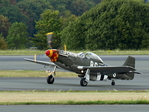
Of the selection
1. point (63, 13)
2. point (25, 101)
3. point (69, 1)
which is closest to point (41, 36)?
point (63, 13)

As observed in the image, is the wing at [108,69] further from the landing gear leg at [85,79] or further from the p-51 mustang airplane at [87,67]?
the landing gear leg at [85,79]

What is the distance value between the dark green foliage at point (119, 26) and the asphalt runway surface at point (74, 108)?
219 ft

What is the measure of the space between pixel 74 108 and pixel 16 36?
101007 millimetres

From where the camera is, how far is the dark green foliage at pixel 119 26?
82.2 m

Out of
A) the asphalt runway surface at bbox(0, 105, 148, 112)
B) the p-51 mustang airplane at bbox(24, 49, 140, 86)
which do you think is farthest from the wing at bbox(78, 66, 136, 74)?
the asphalt runway surface at bbox(0, 105, 148, 112)

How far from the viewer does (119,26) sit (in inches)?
3253

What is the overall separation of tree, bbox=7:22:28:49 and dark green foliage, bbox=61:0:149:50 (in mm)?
31590

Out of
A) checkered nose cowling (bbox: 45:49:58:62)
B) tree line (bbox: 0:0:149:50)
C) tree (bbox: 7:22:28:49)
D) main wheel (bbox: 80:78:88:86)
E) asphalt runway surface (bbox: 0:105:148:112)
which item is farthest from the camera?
tree (bbox: 7:22:28:49)

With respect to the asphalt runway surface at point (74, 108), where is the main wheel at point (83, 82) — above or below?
below

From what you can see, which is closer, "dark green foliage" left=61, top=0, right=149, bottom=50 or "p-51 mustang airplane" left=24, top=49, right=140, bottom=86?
"p-51 mustang airplane" left=24, top=49, right=140, bottom=86

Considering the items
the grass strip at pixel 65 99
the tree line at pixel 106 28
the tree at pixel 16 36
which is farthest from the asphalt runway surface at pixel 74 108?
the tree at pixel 16 36

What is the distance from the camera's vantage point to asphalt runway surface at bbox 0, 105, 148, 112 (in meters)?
14.7

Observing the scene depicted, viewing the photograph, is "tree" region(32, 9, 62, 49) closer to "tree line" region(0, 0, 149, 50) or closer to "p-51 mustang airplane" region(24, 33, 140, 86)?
"tree line" region(0, 0, 149, 50)

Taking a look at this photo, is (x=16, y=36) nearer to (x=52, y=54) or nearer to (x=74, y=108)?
(x=52, y=54)
